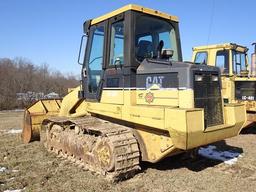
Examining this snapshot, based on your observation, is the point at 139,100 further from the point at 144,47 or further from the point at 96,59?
the point at 96,59

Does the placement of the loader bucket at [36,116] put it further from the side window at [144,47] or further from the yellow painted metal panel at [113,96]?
the side window at [144,47]

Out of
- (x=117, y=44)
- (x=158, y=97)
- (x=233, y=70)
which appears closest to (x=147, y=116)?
(x=158, y=97)

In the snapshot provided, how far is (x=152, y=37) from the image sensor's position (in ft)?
21.6

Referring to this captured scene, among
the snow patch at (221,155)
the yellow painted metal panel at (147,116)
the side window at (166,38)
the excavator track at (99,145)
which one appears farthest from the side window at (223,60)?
A: the yellow painted metal panel at (147,116)

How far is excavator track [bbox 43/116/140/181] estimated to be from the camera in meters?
5.64

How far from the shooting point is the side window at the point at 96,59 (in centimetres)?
679

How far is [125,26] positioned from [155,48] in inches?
34.1

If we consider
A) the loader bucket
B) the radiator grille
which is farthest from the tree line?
the radiator grille

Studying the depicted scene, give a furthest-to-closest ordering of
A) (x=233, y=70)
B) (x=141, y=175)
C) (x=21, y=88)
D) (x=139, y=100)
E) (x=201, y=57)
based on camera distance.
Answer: (x=21, y=88) → (x=201, y=57) → (x=233, y=70) → (x=141, y=175) → (x=139, y=100)

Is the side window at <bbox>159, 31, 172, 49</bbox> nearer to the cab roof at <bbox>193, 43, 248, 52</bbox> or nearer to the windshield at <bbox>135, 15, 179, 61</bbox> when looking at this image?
the windshield at <bbox>135, 15, 179, 61</bbox>

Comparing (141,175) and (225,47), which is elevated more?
(225,47)

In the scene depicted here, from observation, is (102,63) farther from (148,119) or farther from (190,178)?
(190,178)

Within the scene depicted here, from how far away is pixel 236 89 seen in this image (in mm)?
11406

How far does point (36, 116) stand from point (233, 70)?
7051mm
